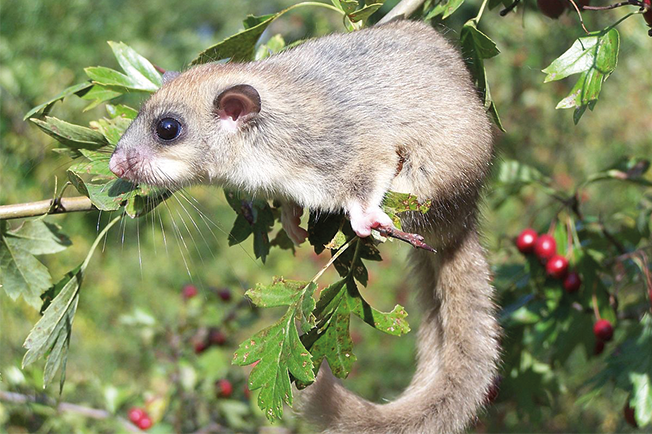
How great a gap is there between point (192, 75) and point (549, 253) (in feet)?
4.64

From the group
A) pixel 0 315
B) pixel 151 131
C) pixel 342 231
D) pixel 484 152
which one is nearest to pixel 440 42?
pixel 484 152

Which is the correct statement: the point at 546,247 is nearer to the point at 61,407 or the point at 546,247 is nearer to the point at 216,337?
the point at 216,337

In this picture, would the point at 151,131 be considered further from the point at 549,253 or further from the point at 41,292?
the point at 549,253

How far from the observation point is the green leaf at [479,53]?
5.84 feet

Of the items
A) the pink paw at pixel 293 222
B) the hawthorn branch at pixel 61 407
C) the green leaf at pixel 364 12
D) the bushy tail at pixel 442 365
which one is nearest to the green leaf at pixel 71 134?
the pink paw at pixel 293 222

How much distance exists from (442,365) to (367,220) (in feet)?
2.03

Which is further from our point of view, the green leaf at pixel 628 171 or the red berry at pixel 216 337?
the red berry at pixel 216 337

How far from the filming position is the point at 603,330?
91.4 inches

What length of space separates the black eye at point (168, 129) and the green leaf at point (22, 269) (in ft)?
1.64

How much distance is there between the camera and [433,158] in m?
1.89

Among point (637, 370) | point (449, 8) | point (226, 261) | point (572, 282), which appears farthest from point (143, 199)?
point (226, 261)

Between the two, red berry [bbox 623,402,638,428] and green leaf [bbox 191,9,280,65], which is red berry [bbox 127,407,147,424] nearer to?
green leaf [bbox 191,9,280,65]

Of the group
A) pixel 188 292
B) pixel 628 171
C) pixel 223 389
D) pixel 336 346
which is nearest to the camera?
pixel 336 346

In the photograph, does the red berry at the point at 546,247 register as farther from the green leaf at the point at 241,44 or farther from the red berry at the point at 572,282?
the green leaf at the point at 241,44
